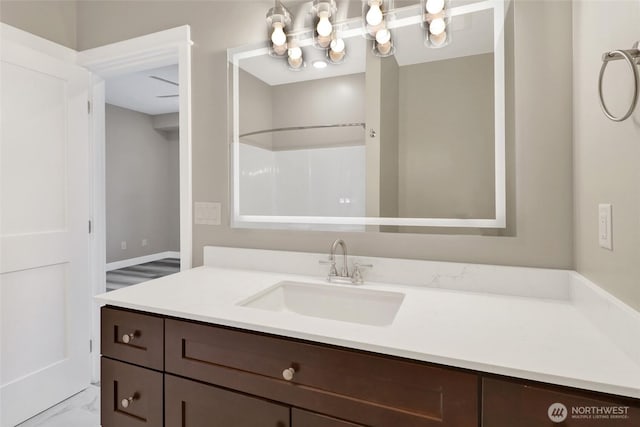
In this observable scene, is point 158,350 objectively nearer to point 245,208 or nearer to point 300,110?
point 245,208

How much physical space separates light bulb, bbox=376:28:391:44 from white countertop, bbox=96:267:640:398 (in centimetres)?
104

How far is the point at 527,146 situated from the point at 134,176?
5874 millimetres

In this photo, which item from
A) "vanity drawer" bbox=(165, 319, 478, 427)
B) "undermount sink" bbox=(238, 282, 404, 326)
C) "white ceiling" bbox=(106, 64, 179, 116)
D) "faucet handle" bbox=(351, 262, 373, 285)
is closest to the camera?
"vanity drawer" bbox=(165, 319, 478, 427)

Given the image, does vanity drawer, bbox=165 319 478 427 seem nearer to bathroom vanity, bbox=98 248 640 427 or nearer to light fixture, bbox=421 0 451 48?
bathroom vanity, bbox=98 248 640 427

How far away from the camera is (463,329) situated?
93cm

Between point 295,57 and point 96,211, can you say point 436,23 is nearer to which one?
point 295,57

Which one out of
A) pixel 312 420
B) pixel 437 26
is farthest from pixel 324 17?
pixel 312 420

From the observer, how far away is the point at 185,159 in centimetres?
182

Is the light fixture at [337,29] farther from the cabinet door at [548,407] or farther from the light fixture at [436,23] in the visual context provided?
the cabinet door at [548,407]

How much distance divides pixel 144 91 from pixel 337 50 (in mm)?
4022

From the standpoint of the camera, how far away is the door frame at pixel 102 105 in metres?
1.82

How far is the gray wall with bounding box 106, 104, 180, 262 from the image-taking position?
5.29m

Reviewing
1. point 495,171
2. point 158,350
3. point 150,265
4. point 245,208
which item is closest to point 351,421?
point 158,350

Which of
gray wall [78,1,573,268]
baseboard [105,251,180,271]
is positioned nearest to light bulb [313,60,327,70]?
gray wall [78,1,573,268]
